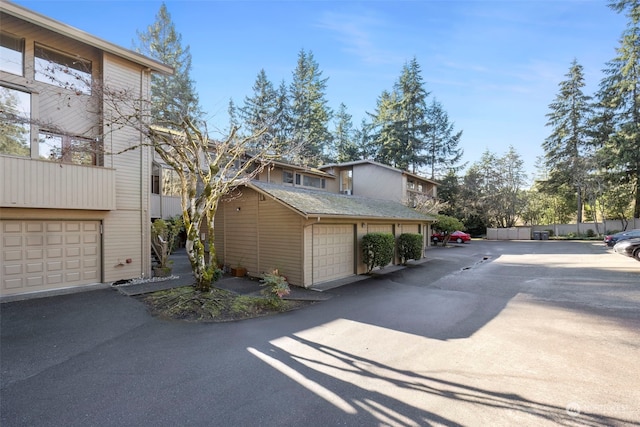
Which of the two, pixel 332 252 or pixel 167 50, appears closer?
pixel 332 252

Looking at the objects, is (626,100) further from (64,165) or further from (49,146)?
(49,146)

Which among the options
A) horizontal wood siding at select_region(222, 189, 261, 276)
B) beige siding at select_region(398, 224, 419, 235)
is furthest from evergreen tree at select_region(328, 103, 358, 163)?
horizontal wood siding at select_region(222, 189, 261, 276)

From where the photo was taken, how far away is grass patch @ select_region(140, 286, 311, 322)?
672 cm

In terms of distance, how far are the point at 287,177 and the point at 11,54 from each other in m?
15.4

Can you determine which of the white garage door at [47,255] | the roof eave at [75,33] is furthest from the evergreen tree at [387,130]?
the white garage door at [47,255]

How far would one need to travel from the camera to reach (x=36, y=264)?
822 cm

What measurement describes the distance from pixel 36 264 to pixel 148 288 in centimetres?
297

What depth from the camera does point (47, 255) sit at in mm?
8398

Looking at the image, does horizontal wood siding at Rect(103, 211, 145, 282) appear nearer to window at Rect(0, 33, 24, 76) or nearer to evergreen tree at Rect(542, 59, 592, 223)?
window at Rect(0, 33, 24, 76)

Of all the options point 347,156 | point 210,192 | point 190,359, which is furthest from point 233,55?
point 347,156

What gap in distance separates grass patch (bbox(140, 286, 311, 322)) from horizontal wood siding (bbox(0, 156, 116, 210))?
354 cm

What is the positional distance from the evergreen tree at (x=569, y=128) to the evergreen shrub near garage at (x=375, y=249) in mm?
31826

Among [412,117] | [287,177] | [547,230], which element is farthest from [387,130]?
[547,230]

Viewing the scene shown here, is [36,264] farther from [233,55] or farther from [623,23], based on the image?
[623,23]
